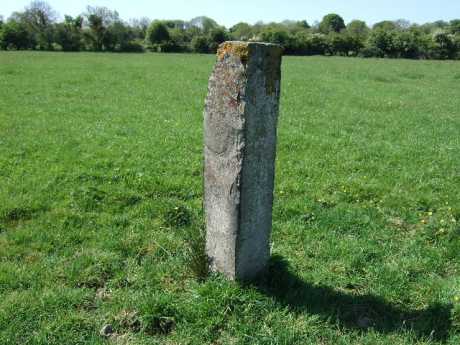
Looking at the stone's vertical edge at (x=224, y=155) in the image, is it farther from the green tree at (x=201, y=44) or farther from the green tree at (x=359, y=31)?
the green tree at (x=359, y=31)

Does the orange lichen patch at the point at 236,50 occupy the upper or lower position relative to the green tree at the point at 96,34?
lower

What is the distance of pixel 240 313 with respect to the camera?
404 cm

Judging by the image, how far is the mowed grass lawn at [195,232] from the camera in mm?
3980

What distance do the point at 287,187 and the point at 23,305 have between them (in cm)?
461

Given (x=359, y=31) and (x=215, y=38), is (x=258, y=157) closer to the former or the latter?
(x=215, y=38)

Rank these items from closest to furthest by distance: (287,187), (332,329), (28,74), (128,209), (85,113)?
(332,329) → (128,209) → (287,187) → (85,113) → (28,74)

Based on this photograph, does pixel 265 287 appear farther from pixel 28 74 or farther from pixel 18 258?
pixel 28 74

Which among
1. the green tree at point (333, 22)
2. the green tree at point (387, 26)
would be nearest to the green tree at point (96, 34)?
the green tree at point (387, 26)

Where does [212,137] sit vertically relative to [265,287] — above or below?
above

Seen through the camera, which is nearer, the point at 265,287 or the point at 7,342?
the point at 7,342

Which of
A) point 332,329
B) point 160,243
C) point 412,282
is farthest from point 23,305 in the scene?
point 412,282

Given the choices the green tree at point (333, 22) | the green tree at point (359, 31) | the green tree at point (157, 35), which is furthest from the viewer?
the green tree at point (333, 22)

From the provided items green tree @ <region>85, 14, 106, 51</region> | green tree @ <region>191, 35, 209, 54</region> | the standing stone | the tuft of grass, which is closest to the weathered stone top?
the standing stone

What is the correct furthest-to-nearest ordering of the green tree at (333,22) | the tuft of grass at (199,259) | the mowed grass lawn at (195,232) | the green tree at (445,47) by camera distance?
1. the green tree at (333,22)
2. the green tree at (445,47)
3. the tuft of grass at (199,259)
4. the mowed grass lawn at (195,232)
